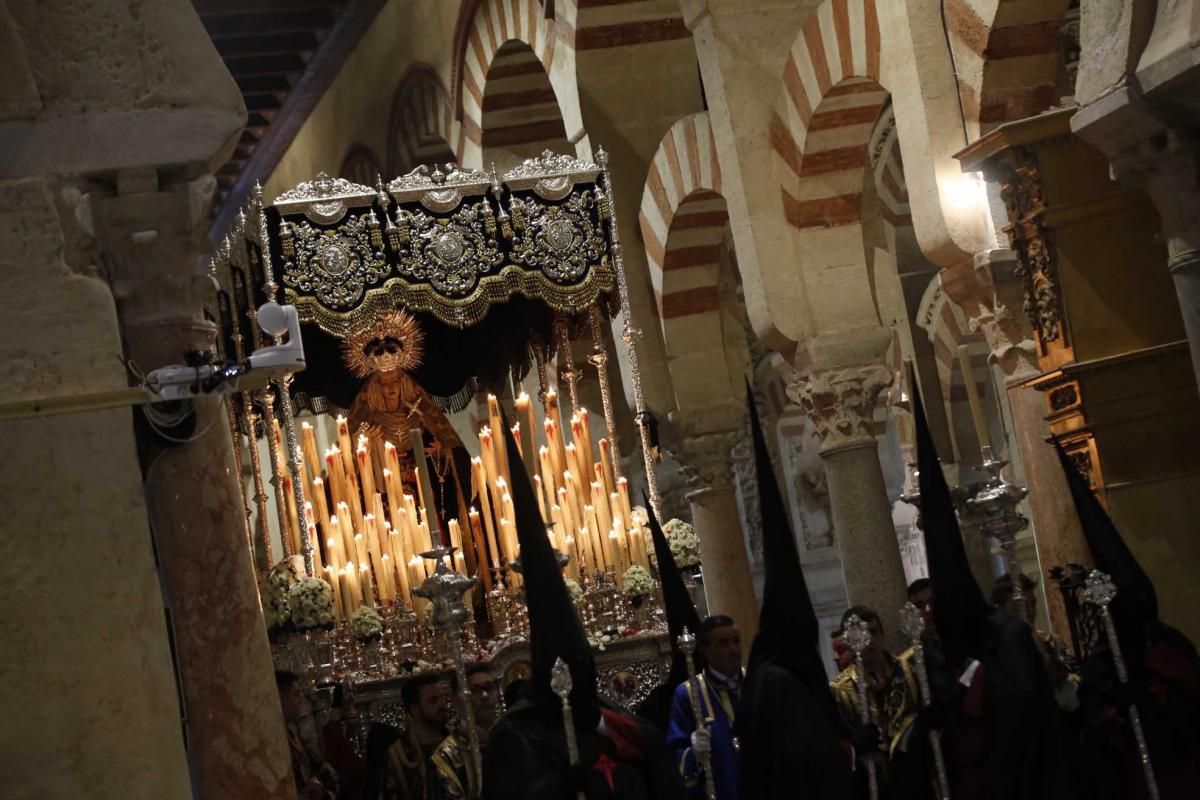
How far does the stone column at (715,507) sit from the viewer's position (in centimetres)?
1170

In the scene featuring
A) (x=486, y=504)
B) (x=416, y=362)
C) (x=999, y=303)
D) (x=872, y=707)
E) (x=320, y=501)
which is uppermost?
(x=416, y=362)

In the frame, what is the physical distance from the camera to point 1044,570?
867 centimetres

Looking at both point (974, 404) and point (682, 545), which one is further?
point (974, 404)

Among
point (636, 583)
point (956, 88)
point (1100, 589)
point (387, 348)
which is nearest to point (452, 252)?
point (387, 348)

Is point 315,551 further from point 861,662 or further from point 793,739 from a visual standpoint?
point 793,739

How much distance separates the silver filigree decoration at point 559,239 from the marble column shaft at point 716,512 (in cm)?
324

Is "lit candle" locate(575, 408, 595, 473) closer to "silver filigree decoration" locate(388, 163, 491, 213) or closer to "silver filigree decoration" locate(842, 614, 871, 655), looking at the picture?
"silver filigree decoration" locate(388, 163, 491, 213)

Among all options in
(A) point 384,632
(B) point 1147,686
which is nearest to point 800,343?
(A) point 384,632

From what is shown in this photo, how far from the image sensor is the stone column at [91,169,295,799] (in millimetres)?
5047

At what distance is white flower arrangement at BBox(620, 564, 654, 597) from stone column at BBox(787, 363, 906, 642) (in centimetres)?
182

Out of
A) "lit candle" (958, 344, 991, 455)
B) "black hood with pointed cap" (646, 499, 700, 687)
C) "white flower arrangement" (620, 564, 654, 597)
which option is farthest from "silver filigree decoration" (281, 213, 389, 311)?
"lit candle" (958, 344, 991, 455)

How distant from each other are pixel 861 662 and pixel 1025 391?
3282 mm

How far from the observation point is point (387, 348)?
9297 millimetres

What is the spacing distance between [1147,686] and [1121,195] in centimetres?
290
